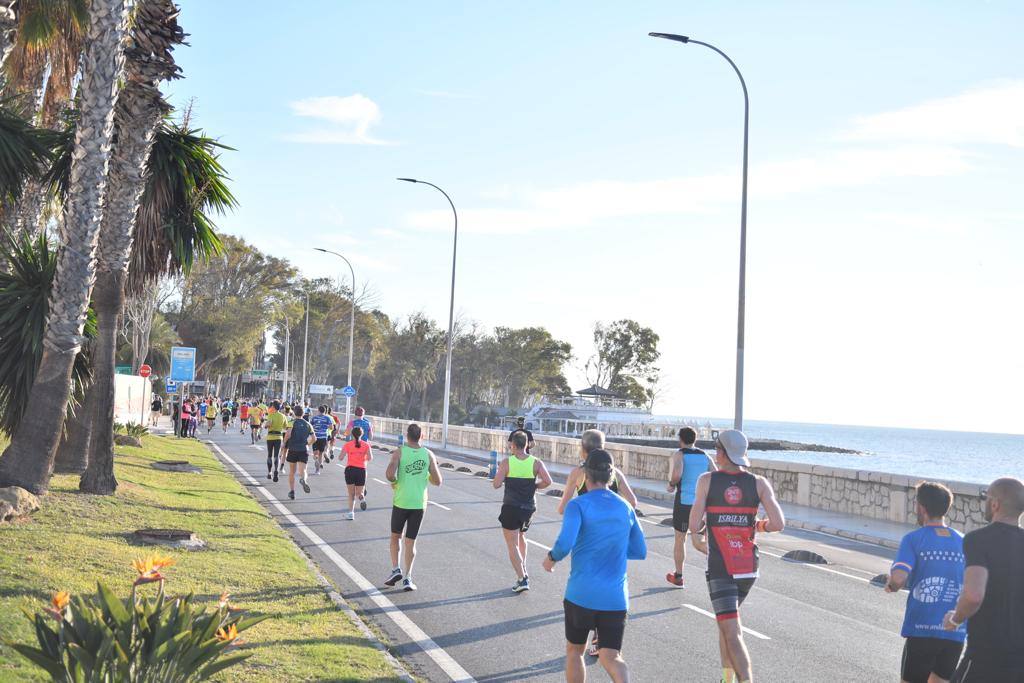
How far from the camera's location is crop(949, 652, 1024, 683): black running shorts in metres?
4.81

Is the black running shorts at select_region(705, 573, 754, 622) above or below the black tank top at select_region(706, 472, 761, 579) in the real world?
below

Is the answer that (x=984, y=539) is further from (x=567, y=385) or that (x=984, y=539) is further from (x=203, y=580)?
(x=567, y=385)

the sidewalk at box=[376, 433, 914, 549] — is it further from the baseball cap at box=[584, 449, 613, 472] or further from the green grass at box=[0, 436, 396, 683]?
the baseball cap at box=[584, 449, 613, 472]

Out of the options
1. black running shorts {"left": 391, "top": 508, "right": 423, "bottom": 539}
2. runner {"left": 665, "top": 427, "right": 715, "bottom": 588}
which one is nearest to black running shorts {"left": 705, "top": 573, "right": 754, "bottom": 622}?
runner {"left": 665, "top": 427, "right": 715, "bottom": 588}

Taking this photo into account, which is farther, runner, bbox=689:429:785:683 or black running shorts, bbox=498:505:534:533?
black running shorts, bbox=498:505:534:533

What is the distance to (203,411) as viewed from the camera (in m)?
52.7

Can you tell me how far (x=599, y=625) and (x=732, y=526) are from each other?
4.50ft

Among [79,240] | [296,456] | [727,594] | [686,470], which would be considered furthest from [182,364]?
[727,594]

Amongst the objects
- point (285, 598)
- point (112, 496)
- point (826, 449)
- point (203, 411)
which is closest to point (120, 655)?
point (285, 598)

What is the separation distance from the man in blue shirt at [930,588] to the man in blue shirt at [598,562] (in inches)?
60.0

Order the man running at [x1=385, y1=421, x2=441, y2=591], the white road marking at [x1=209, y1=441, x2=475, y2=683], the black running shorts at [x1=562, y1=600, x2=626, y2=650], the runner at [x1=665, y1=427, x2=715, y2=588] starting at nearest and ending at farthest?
the black running shorts at [x1=562, y1=600, x2=626, y2=650] < the white road marking at [x1=209, y1=441, x2=475, y2=683] < the man running at [x1=385, y1=421, x2=441, y2=591] < the runner at [x1=665, y1=427, x2=715, y2=588]

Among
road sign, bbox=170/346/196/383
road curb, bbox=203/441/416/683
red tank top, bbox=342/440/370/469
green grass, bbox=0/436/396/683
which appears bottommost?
road curb, bbox=203/441/416/683

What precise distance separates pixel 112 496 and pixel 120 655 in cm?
1057

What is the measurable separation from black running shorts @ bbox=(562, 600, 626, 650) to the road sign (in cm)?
3761
